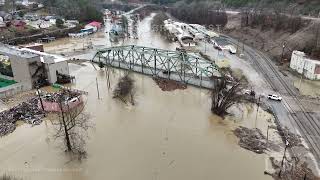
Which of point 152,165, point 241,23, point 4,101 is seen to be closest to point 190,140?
point 152,165

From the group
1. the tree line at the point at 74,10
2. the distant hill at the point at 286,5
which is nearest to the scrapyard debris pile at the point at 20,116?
the distant hill at the point at 286,5

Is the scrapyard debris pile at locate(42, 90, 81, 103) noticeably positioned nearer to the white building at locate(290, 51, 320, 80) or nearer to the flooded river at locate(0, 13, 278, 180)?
the flooded river at locate(0, 13, 278, 180)

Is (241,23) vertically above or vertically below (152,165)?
above

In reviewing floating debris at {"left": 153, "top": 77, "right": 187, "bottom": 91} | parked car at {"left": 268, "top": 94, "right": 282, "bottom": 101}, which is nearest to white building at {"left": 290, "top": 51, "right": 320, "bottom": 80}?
parked car at {"left": 268, "top": 94, "right": 282, "bottom": 101}

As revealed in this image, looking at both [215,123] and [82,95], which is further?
[82,95]

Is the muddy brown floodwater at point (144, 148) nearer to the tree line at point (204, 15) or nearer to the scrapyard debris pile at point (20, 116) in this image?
the scrapyard debris pile at point (20, 116)

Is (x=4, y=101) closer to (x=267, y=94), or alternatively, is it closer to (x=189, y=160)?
(x=189, y=160)

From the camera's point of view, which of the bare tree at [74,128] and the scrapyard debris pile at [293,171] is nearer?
the scrapyard debris pile at [293,171]
